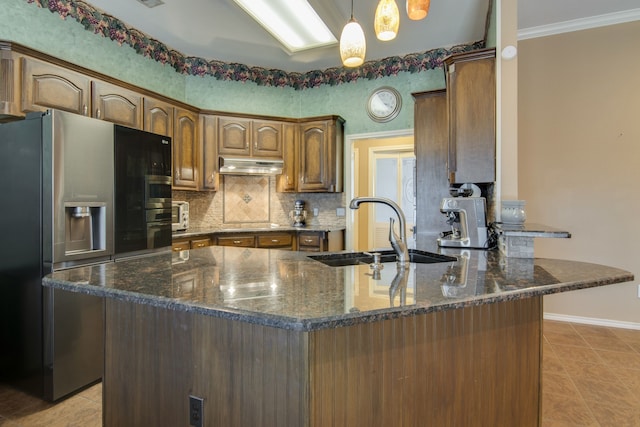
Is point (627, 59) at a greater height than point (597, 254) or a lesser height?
greater

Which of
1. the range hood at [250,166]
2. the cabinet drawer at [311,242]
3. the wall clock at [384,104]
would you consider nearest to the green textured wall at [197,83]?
the wall clock at [384,104]

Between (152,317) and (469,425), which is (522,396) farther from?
(152,317)

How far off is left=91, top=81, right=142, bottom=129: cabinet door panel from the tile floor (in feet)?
6.80

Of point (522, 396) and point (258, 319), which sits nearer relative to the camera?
point (258, 319)

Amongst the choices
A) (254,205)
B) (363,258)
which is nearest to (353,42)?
(363,258)

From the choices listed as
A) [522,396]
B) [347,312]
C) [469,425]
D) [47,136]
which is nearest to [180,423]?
[347,312]

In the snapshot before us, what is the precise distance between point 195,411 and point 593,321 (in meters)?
3.79

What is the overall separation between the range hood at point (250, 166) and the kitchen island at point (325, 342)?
2.71m

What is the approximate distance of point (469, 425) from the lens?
1240mm

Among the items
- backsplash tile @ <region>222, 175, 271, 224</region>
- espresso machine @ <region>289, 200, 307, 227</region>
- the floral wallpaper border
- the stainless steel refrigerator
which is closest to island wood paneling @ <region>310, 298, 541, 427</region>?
the stainless steel refrigerator

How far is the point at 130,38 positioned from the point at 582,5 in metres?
4.23

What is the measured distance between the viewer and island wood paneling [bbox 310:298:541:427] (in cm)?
102

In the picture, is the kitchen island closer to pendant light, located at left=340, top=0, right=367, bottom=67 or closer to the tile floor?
the tile floor

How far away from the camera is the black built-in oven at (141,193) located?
2.49 meters
